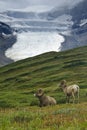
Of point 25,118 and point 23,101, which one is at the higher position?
point 23,101

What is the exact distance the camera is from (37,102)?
67.5m

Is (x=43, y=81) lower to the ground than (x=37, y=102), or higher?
higher

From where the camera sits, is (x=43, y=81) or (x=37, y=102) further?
(x=43, y=81)

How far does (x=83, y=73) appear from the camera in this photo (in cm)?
13962

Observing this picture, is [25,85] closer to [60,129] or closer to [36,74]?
[36,74]

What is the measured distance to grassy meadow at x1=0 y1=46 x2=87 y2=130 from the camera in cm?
2011

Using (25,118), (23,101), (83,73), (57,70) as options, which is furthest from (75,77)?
(25,118)

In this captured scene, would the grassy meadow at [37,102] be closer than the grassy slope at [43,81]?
Yes

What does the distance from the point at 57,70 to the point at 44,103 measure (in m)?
118

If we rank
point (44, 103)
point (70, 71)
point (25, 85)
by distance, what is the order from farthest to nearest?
point (70, 71), point (25, 85), point (44, 103)

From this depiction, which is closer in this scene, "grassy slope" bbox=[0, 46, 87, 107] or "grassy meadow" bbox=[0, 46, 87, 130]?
"grassy meadow" bbox=[0, 46, 87, 130]

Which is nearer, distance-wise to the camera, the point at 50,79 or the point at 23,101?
the point at 23,101

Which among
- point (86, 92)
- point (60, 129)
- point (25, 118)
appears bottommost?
point (60, 129)

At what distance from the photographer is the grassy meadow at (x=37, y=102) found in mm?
20109
